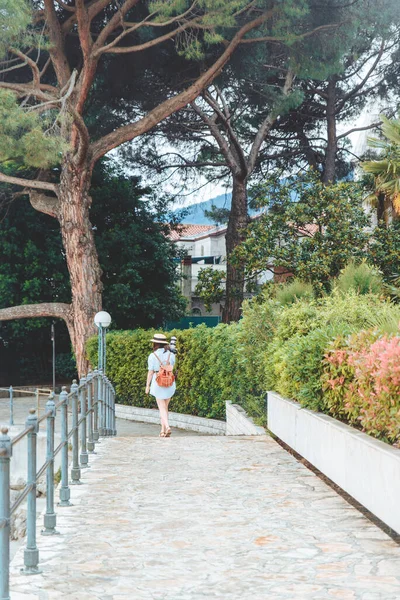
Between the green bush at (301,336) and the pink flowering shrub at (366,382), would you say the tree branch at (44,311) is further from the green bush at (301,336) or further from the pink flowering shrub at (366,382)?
the pink flowering shrub at (366,382)

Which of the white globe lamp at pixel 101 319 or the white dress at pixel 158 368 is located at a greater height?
the white globe lamp at pixel 101 319

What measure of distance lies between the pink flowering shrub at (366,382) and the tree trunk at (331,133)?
24365mm

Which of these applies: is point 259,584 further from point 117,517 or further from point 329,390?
point 329,390

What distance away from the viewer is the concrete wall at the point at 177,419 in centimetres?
2220

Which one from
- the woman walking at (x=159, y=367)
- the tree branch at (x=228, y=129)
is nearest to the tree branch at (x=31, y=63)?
the tree branch at (x=228, y=129)

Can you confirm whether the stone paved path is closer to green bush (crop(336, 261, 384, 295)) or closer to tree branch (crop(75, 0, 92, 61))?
green bush (crop(336, 261, 384, 295))

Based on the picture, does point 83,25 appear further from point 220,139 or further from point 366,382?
point 366,382

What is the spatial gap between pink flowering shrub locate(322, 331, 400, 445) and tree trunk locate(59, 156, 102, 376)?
644 inches

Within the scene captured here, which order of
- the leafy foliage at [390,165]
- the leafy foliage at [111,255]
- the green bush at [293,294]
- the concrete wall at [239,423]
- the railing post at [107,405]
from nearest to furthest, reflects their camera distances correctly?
1. the concrete wall at [239,423]
2. the green bush at [293,294]
3. the railing post at [107,405]
4. the leafy foliage at [390,165]
5. the leafy foliage at [111,255]

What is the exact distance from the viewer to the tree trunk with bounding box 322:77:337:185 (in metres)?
33.9

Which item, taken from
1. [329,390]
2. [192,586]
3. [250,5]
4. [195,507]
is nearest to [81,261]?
[250,5]

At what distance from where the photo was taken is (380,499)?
23.0ft

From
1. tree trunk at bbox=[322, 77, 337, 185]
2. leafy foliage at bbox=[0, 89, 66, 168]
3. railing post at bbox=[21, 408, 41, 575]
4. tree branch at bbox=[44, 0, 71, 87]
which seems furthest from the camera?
tree trunk at bbox=[322, 77, 337, 185]

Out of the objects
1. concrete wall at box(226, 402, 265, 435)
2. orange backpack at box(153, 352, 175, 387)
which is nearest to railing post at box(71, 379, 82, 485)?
orange backpack at box(153, 352, 175, 387)
